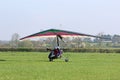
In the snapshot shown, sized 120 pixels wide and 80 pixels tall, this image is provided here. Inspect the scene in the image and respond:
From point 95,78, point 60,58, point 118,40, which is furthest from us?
point 118,40

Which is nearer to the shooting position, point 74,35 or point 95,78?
point 95,78

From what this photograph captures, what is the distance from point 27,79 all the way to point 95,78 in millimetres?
2472

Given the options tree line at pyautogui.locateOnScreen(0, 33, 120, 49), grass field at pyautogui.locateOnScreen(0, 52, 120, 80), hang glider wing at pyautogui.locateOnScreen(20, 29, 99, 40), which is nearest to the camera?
grass field at pyautogui.locateOnScreen(0, 52, 120, 80)

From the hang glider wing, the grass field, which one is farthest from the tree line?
the grass field

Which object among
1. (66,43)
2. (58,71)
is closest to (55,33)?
(66,43)

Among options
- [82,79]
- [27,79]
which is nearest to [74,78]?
[82,79]

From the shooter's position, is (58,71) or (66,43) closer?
(58,71)

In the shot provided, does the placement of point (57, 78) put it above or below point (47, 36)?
below

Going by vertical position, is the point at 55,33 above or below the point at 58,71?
above

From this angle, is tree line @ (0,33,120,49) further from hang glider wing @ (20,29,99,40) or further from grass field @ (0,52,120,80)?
grass field @ (0,52,120,80)

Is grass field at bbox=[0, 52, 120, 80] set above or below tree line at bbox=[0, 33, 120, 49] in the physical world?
below

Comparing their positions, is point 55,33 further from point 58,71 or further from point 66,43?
point 58,71

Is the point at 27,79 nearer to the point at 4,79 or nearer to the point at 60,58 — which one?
the point at 4,79

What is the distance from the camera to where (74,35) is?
2941cm
